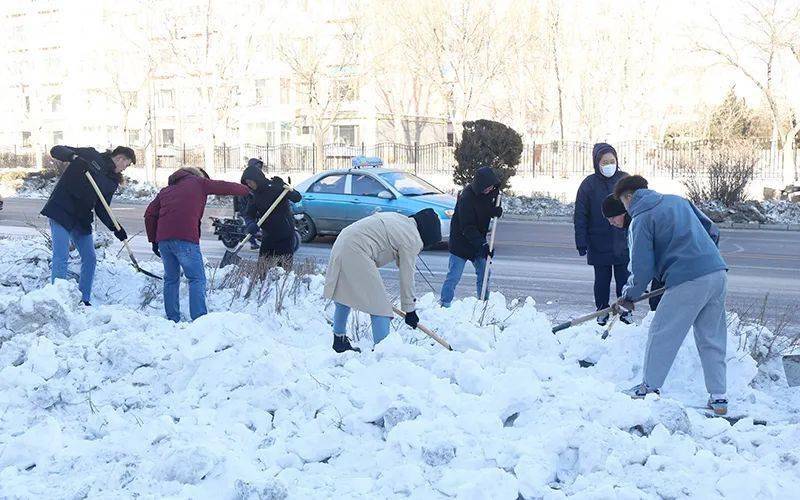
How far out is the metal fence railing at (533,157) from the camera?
28109 millimetres

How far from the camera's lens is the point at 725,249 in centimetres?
1537

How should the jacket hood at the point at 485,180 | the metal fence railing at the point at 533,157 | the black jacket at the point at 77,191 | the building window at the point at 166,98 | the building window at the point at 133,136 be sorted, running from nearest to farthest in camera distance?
the black jacket at the point at 77,191 → the jacket hood at the point at 485,180 → the metal fence railing at the point at 533,157 → the building window at the point at 166,98 → the building window at the point at 133,136

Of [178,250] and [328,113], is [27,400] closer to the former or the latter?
[178,250]

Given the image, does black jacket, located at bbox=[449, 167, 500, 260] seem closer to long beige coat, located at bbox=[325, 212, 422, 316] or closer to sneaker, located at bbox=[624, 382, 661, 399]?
long beige coat, located at bbox=[325, 212, 422, 316]

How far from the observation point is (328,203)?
50.6ft

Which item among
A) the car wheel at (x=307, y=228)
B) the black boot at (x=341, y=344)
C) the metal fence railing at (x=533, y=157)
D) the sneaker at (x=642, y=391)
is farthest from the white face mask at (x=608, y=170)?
the metal fence railing at (x=533, y=157)

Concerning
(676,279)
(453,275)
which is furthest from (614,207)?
(453,275)

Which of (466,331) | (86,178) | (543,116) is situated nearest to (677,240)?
(466,331)

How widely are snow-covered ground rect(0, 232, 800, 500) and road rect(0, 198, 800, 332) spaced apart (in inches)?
105

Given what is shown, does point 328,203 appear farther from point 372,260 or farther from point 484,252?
point 372,260

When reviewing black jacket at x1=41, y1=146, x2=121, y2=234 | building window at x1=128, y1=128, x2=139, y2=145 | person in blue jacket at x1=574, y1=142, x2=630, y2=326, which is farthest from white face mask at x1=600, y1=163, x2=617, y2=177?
building window at x1=128, y1=128, x2=139, y2=145

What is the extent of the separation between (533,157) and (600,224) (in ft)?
78.9

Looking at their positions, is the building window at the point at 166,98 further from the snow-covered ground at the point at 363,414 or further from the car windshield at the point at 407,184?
the snow-covered ground at the point at 363,414

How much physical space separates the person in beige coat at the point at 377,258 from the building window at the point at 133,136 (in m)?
55.1
